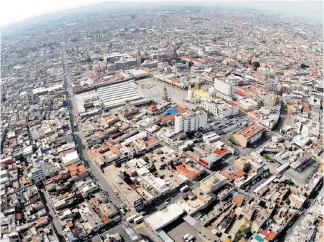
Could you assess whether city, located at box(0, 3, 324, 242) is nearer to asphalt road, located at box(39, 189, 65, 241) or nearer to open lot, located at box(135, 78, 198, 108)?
asphalt road, located at box(39, 189, 65, 241)

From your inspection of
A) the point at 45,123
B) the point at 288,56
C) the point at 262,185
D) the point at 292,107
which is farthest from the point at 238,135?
the point at 288,56

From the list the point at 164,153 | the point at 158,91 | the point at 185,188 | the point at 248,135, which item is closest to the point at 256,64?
the point at 158,91

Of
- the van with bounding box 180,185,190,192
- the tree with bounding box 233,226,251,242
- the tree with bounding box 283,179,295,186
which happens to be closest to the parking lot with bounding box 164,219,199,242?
the tree with bounding box 233,226,251,242

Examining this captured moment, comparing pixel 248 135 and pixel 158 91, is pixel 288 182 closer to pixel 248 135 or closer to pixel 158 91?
pixel 248 135

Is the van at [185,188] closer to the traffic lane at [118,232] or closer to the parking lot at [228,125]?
the traffic lane at [118,232]

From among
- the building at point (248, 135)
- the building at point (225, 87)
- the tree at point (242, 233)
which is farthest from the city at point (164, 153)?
the building at point (225, 87)
